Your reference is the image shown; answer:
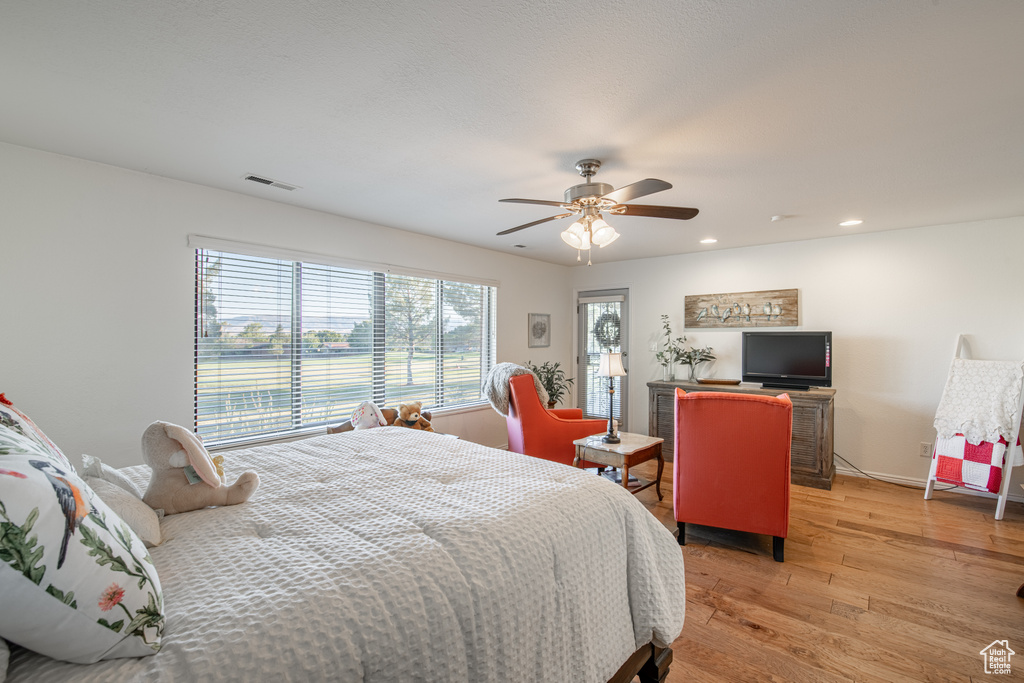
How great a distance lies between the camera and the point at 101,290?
2.69 meters

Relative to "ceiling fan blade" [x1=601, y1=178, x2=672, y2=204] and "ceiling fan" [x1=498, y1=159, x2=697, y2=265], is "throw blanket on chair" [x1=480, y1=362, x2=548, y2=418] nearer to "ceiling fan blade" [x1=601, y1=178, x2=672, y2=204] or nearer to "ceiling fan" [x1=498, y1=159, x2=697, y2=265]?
"ceiling fan" [x1=498, y1=159, x2=697, y2=265]

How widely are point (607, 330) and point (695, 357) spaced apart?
50.3 inches

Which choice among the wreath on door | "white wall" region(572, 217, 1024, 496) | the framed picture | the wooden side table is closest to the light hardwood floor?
the wooden side table

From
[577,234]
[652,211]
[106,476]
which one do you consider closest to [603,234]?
[577,234]

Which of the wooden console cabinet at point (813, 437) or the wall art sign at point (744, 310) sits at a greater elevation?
the wall art sign at point (744, 310)

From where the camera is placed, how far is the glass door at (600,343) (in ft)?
19.8

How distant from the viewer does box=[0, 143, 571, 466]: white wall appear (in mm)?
2441

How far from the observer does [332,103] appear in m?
2.01

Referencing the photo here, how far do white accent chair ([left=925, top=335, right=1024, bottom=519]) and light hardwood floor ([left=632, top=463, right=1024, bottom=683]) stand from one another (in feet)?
0.97

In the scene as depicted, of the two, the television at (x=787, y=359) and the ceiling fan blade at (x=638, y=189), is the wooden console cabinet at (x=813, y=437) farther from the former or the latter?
the ceiling fan blade at (x=638, y=189)

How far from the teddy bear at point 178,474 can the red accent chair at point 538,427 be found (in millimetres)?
2615

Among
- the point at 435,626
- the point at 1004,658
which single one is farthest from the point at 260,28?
the point at 1004,658


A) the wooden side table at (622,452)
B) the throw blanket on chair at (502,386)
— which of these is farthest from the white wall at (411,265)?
the wooden side table at (622,452)

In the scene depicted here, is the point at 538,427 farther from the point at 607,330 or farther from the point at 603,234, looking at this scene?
the point at 607,330
